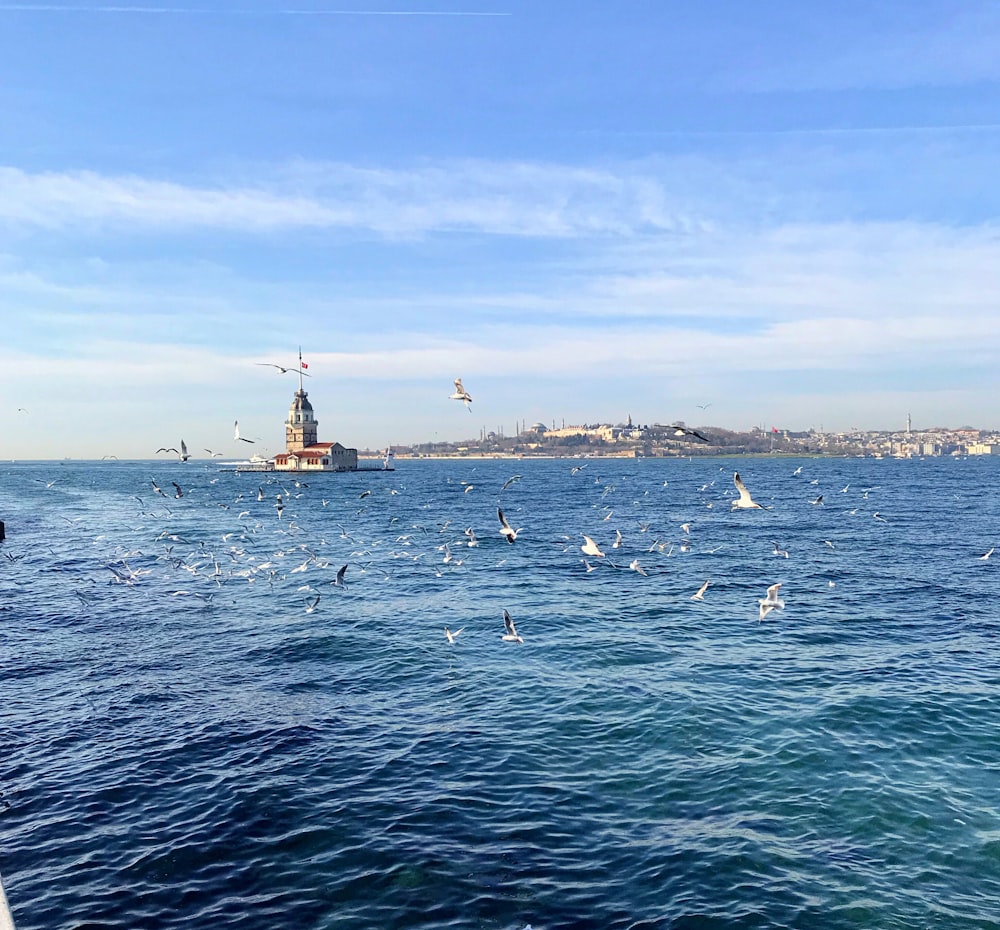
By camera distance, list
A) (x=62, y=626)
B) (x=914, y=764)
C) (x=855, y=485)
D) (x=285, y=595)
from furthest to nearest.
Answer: (x=855, y=485)
(x=285, y=595)
(x=62, y=626)
(x=914, y=764)

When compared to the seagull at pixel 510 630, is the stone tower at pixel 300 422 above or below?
above

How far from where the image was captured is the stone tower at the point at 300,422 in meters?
194

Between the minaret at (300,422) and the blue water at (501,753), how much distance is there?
15699 centimetres

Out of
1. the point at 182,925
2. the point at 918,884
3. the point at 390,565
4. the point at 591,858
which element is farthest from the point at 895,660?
the point at 390,565

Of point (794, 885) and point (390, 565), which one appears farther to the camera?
point (390, 565)

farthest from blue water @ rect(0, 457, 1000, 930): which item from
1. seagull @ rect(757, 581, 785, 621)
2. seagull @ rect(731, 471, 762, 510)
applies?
seagull @ rect(731, 471, 762, 510)

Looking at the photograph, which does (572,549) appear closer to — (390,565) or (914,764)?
(390,565)

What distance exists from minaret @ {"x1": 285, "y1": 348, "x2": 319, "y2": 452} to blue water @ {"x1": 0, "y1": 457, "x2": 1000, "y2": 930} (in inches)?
6181

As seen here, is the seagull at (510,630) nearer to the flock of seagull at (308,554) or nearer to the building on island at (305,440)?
the flock of seagull at (308,554)

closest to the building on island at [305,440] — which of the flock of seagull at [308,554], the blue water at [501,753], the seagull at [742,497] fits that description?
the flock of seagull at [308,554]

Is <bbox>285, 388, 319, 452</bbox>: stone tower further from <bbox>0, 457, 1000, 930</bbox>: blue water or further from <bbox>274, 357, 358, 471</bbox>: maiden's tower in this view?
<bbox>0, 457, 1000, 930</bbox>: blue water

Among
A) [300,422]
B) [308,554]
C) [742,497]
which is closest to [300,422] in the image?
[300,422]

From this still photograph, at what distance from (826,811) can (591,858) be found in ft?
16.5

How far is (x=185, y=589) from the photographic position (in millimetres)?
38000
